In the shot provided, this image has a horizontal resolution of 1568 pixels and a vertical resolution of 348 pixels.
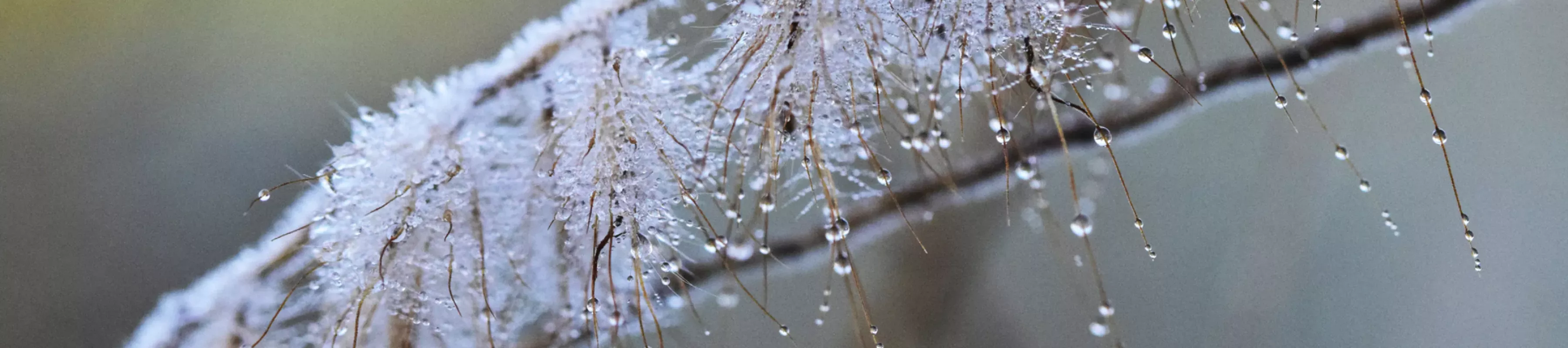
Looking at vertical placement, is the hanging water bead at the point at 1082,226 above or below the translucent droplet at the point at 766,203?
below

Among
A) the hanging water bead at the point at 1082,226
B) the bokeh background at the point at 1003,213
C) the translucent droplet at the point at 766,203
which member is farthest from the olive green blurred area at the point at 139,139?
the hanging water bead at the point at 1082,226

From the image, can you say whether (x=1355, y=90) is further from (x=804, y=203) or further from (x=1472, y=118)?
(x=804, y=203)

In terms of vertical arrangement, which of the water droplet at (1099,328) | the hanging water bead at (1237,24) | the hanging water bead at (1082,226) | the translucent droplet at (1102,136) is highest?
the hanging water bead at (1237,24)

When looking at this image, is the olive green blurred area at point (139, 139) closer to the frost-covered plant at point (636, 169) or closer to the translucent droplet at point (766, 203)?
the frost-covered plant at point (636, 169)

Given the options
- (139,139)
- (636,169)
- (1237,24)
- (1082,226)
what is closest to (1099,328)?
(1082,226)

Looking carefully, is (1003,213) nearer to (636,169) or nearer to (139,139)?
(636,169)

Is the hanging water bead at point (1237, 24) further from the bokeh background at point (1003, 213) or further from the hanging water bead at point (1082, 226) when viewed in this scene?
the hanging water bead at point (1082, 226)

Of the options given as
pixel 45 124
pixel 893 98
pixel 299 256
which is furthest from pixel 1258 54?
pixel 45 124
